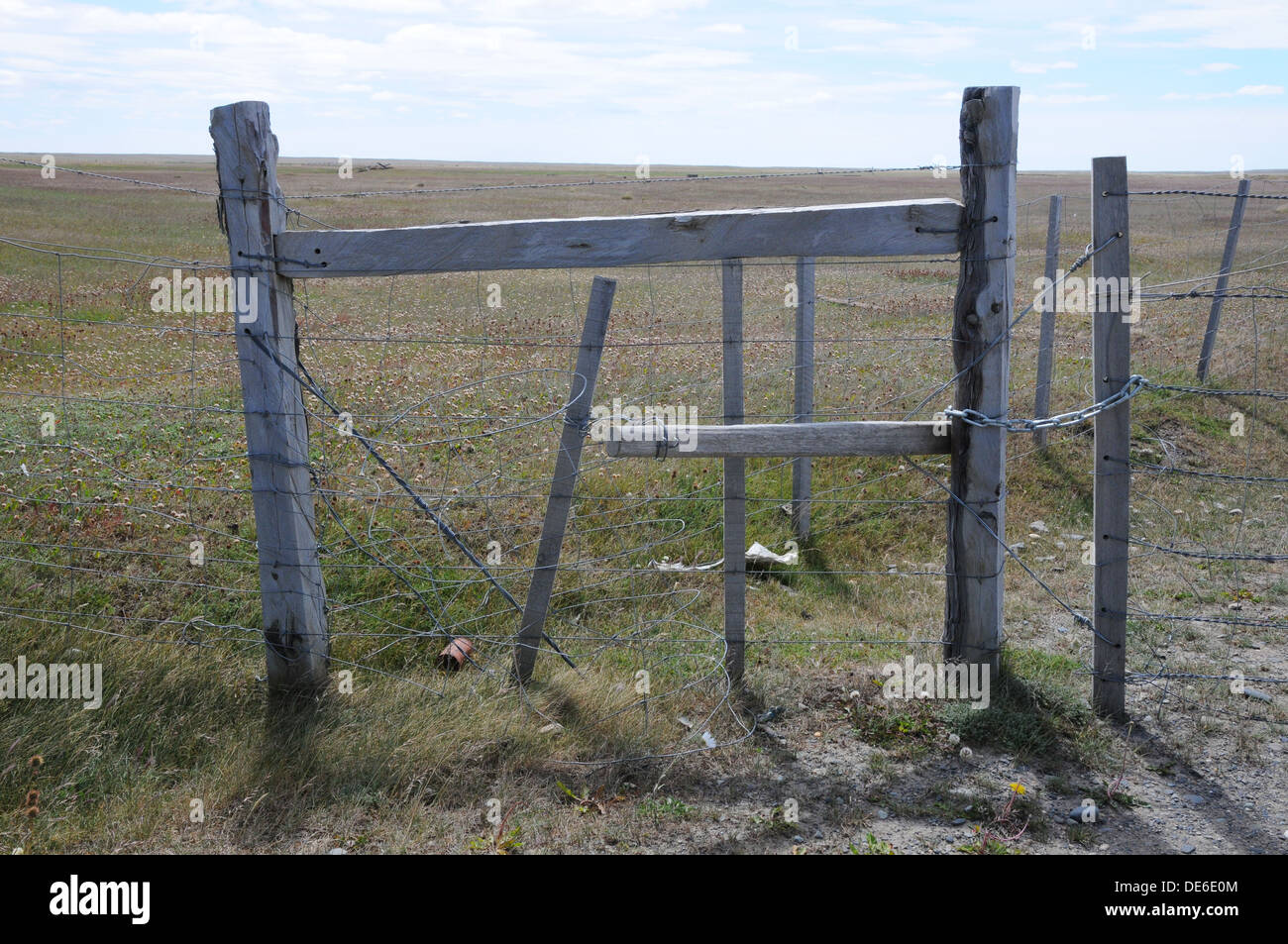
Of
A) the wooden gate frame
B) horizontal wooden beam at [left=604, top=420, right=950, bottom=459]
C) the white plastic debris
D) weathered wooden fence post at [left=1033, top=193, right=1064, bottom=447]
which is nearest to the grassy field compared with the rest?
the white plastic debris

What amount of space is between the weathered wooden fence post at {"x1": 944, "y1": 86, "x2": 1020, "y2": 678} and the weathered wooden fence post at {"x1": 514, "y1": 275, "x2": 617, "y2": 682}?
1.72m

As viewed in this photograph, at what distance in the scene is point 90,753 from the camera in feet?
14.2

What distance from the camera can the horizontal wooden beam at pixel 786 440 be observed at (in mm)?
4539

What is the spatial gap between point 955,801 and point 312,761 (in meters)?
2.87

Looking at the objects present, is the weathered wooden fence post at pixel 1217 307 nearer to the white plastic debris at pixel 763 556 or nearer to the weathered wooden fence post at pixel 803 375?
the weathered wooden fence post at pixel 803 375

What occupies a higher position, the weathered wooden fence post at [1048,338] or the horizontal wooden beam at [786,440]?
the weathered wooden fence post at [1048,338]

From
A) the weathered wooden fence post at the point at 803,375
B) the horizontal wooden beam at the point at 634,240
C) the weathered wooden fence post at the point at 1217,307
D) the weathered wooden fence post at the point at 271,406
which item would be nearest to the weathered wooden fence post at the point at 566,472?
the horizontal wooden beam at the point at 634,240

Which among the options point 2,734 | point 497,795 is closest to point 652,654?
point 497,795

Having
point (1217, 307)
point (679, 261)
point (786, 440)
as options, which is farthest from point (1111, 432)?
point (1217, 307)

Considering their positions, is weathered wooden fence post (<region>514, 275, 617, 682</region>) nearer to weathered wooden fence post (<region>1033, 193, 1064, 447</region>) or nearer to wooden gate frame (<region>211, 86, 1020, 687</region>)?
wooden gate frame (<region>211, 86, 1020, 687</region>)

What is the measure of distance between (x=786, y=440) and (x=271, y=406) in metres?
2.51

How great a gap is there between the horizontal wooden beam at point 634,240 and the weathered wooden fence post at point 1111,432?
724 mm

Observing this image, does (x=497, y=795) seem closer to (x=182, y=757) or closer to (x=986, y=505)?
(x=182, y=757)

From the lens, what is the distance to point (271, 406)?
4.60 m
